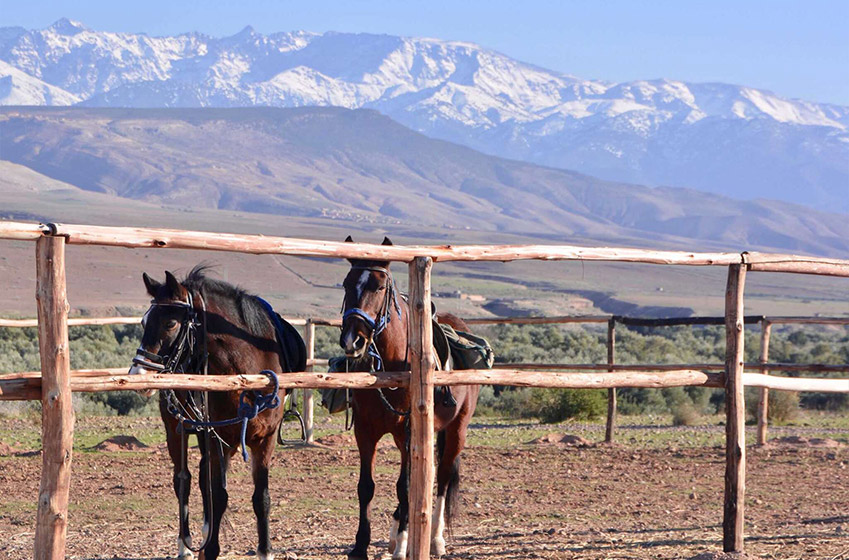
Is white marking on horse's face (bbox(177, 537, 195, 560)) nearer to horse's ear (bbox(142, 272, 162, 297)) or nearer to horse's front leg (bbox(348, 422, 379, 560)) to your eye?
horse's front leg (bbox(348, 422, 379, 560))

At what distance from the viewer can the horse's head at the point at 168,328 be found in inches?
234

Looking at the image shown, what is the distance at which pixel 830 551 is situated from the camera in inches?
276

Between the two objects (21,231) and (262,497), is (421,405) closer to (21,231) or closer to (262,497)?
(262,497)

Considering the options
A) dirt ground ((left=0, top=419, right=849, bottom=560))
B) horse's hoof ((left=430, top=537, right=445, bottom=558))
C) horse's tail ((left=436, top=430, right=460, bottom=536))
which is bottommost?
dirt ground ((left=0, top=419, right=849, bottom=560))

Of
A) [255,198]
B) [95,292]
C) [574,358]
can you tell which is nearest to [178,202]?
[255,198]

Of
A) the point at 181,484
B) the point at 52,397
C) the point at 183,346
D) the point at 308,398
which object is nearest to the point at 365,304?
the point at 183,346

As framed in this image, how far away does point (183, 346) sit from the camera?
6078 millimetres

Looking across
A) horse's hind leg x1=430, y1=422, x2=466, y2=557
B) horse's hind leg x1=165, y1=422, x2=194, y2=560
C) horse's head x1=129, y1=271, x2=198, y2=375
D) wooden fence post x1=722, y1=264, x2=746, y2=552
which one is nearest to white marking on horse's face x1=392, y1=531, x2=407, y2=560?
horse's hind leg x1=430, y1=422, x2=466, y2=557

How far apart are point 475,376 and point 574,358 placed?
17.0 m

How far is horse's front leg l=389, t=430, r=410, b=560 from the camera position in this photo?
6.80 meters

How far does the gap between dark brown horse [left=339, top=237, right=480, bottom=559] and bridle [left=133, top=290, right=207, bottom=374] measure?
85cm

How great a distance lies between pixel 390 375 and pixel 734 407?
246 cm

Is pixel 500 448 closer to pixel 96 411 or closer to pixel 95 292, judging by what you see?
pixel 96 411

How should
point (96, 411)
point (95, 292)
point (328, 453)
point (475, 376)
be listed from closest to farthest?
point (475, 376)
point (328, 453)
point (96, 411)
point (95, 292)
